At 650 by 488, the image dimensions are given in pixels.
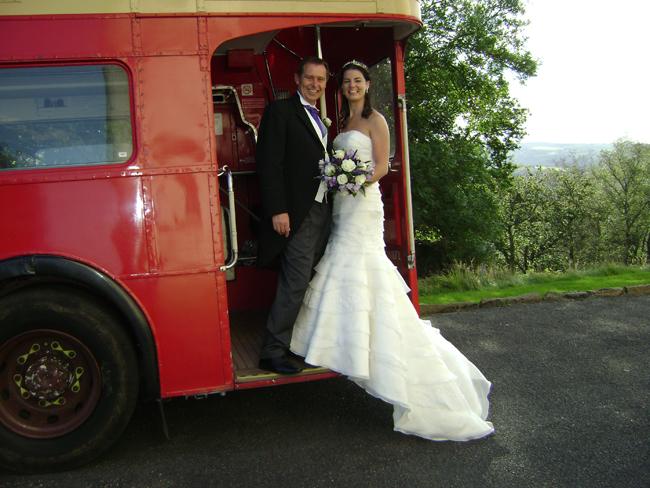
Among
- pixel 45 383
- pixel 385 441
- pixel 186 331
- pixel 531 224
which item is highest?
pixel 186 331

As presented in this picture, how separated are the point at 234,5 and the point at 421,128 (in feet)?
33.2

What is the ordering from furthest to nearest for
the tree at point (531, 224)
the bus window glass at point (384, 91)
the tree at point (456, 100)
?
the tree at point (531, 224), the tree at point (456, 100), the bus window glass at point (384, 91)

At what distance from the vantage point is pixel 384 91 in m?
3.96

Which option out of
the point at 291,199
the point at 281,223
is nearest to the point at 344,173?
the point at 291,199

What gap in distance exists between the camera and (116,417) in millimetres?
2867

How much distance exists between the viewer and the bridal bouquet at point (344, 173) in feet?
10.3

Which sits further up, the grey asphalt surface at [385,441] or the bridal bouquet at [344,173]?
the bridal bouquet at [344,173]

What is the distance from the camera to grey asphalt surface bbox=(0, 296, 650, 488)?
2.71m

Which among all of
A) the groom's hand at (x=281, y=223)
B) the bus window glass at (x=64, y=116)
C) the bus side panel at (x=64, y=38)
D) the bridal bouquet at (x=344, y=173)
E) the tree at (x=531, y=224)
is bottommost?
Answer: the tree at (x=531, y=224)

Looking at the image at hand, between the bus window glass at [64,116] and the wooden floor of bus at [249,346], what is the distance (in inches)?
57.7

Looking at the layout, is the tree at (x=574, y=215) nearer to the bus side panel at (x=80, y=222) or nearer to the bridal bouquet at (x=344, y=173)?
the bridal bouquet at (x=344, y=173)

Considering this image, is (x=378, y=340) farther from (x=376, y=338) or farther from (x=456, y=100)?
(x=456, y=100)

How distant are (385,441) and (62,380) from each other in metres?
1.87

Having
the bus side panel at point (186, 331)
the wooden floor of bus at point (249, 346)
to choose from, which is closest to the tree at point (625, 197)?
the wooden floor of bus at point (249, 346)
